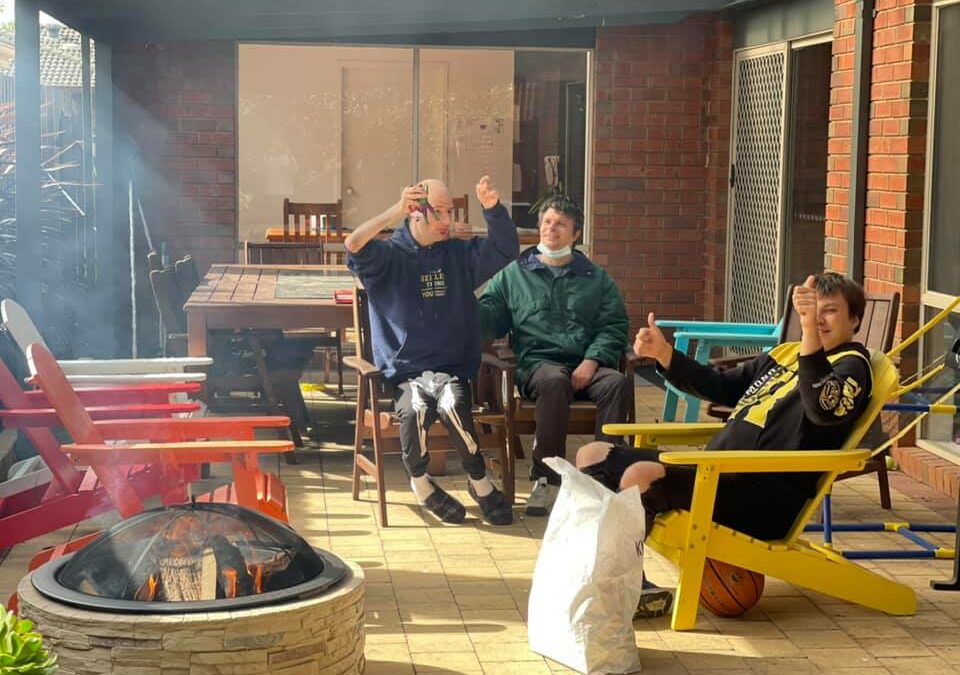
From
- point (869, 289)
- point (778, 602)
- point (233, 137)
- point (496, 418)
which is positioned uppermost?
point (233, 137)

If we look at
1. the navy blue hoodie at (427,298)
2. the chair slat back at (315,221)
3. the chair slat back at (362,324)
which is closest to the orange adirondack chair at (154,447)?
the navy blue hoodie at (427,298)

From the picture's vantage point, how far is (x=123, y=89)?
35.0ft

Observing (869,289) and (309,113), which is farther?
(309,113)

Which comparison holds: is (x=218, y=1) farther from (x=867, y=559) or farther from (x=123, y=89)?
(x=867, y=559)

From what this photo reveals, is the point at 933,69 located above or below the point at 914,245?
above

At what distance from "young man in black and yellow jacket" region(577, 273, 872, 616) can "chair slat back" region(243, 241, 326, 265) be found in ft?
16.3

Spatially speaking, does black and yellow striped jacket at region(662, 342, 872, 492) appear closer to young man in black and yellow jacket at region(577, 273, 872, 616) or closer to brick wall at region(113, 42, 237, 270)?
young man in black and yellow jacket at region(577, 273, 872, 616)

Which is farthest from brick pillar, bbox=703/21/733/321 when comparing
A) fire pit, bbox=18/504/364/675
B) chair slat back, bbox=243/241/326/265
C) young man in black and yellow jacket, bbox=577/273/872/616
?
fire pit, bbox=18/504/364/675

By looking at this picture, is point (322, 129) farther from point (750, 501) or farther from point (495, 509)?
point (750, 501)

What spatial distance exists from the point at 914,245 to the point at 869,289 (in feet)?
1.69

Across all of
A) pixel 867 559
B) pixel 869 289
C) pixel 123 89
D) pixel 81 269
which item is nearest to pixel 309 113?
pixel 123 89

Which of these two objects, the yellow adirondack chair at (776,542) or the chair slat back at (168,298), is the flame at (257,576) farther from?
the chair slat back at (168,298)

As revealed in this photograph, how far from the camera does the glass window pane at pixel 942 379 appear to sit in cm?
692

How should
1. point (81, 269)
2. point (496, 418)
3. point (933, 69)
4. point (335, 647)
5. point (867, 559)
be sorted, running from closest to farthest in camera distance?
1. point (335, 647)
2. point (867, 559)
3. point (496, 418)
4. point (933, 69)
5. point (81, 269)
